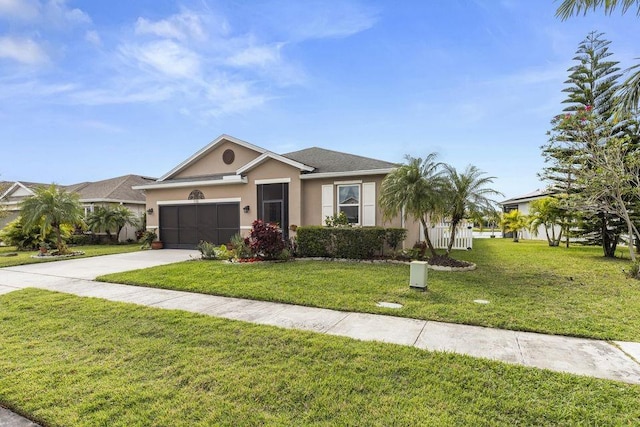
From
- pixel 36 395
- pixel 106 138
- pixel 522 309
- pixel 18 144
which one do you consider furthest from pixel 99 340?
pixel 18 144

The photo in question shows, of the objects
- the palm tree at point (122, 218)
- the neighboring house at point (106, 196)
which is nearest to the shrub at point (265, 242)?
the palm tree at point (122, 218)

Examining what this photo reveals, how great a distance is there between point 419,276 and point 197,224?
44.2 ft

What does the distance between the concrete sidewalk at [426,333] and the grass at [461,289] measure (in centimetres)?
31

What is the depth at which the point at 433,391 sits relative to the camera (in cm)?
308

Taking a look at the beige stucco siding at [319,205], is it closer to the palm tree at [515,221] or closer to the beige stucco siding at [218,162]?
the beige stucco siding at [218,162]

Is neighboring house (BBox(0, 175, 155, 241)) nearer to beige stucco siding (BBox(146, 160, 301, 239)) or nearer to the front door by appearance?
beige stucco siding (BBox(146, 160, 301, 239))

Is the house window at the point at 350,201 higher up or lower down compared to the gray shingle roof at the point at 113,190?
lower down

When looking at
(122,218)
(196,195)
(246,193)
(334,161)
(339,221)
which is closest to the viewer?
(339,221)

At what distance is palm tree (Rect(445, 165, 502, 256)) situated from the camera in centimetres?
1002

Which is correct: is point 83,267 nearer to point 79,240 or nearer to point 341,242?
point 341,242

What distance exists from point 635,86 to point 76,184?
37.0 meters

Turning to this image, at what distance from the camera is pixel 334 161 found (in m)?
15.0

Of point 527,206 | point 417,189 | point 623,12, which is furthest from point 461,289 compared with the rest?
point 527,206

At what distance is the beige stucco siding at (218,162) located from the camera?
16625 millimetres
